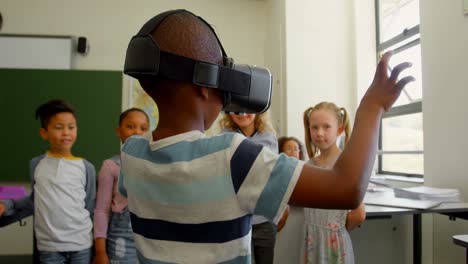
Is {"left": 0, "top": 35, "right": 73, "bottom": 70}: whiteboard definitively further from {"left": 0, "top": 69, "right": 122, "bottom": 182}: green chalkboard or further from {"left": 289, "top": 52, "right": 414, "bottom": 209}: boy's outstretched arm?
{"left": 289, "top": 52, "right": 414, "bottom": 209}: boy's outstretched arm

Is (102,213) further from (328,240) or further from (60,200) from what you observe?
(328,240)

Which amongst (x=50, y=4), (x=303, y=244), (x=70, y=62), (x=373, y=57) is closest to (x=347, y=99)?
(x=373, y=57)

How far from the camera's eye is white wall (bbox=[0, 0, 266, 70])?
3877 millimetres

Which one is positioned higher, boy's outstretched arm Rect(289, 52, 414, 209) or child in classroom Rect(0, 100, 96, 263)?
boy's outstretched arm Rect(289, 52, 414, 209)

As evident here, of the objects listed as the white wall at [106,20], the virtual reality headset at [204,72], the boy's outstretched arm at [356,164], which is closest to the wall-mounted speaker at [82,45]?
the white wall at [106,20]

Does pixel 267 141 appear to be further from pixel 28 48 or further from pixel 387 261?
pixel 28 48

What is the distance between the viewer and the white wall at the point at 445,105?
211cm

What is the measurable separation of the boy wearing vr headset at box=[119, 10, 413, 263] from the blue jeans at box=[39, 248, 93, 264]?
1.09 m

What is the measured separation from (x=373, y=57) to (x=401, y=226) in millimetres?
1902

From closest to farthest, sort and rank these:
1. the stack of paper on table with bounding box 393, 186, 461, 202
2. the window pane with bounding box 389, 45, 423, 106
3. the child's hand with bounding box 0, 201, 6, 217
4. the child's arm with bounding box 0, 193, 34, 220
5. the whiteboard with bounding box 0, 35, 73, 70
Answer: the child's hand with bounding box 0, 201, 6, 217 < the child's arm with bounding box 0, 193, 34, 220 < the stack of paper on table with bounding box 393, 186, 461, 202 < the window pane with bounding box 389, 45, 423, 106 < the whiteboard with bounding box 0, 35, 73, 70

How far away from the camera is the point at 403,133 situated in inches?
123

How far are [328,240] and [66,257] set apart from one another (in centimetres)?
114

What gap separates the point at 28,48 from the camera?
3.82 m

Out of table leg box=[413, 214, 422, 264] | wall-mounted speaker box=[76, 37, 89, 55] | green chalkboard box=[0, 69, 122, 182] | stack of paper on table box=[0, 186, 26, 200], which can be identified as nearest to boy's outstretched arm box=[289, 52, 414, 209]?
table leg box=[413, 214, 422, 264]
